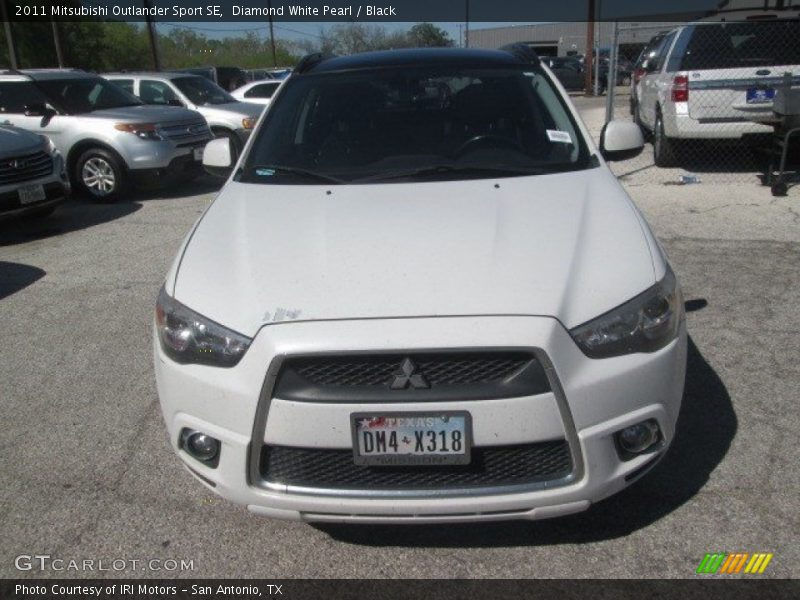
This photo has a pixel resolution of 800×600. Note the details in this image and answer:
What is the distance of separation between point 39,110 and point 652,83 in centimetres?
821

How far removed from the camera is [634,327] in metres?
2.31

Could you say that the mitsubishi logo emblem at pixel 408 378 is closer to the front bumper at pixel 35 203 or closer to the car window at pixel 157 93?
the front bumper at pixel 35 203

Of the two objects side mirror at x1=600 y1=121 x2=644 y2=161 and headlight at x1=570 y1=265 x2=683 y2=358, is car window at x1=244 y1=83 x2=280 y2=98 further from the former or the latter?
headlight at x1=570 y1=265 x2=683 y2=358

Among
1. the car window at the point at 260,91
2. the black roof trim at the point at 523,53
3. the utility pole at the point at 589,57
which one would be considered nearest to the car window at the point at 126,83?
the car window at the point at 260,91

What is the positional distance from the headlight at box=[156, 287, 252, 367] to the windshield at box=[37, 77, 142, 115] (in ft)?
26.1

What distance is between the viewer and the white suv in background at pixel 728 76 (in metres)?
8.22

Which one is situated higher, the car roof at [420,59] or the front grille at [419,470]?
the car roof at [420,59]

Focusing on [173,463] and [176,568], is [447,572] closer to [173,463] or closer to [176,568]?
[176,568]

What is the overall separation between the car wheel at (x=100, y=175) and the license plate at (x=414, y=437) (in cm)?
791

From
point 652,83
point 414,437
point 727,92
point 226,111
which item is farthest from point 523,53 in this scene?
point 226,111

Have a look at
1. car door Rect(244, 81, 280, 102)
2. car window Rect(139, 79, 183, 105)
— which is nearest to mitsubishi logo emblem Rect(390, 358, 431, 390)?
car window Rect(139, 79, 183, 105)

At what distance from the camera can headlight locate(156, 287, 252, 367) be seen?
2.31 m

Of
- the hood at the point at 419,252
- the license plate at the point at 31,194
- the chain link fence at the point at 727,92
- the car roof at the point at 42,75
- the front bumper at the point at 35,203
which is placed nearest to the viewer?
the hood at the point at 419,252

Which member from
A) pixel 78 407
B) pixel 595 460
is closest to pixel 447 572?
pixel 595 460
